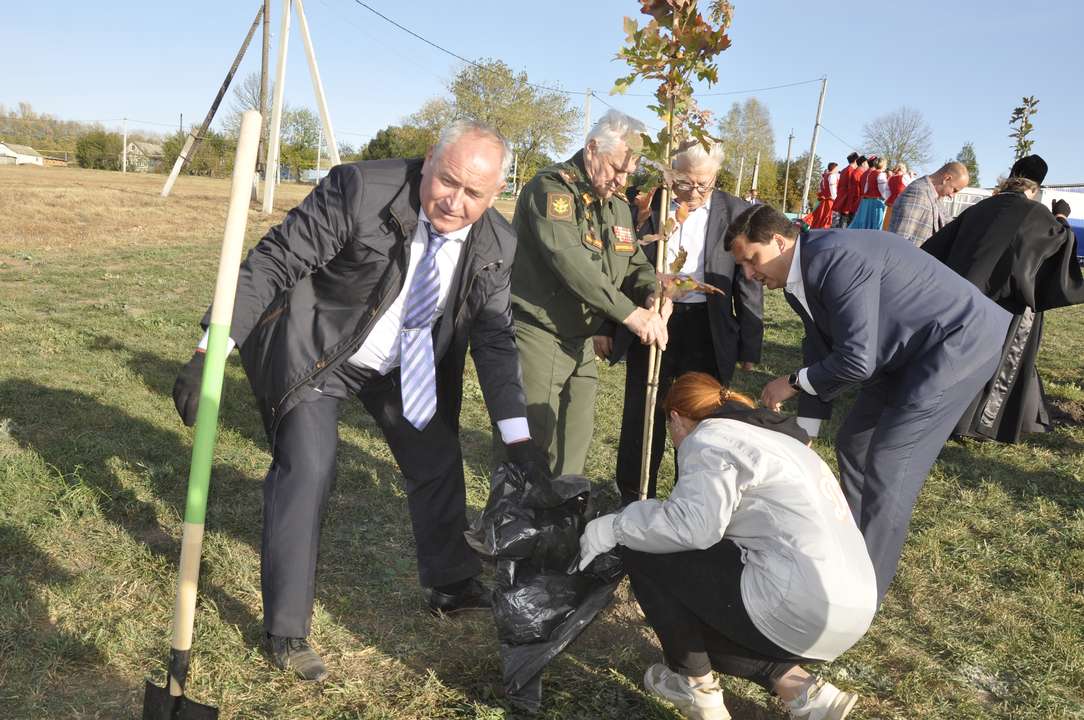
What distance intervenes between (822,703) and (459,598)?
1434 millimetres

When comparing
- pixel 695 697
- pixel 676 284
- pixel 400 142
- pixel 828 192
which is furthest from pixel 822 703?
pixel 400 142

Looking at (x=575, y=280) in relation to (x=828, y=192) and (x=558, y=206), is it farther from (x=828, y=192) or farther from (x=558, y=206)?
(x=828, y=192)

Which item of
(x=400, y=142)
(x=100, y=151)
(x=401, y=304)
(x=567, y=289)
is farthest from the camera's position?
(x=100, y=151)

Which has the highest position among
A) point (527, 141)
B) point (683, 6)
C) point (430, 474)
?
point (527, 141)

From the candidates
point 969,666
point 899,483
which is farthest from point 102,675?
point 969,666

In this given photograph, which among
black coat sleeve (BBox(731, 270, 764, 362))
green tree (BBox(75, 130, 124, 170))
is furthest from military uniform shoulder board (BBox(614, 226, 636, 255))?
green tree (BBox(75, 130, 124, 170))

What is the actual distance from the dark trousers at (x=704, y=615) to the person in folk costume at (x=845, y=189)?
14750 millimetres

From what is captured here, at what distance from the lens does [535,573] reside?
2.69m

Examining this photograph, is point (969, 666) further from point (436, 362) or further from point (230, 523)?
point (230, 523)

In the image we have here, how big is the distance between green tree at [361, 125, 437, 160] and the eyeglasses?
37.0 metres

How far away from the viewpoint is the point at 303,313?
8.78ft

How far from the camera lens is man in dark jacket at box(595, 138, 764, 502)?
3969 millimetres

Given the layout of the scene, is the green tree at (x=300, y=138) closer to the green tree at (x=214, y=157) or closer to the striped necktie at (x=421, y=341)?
the green tree at (x=214, y=157)

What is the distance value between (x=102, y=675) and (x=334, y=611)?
818 millimetres
